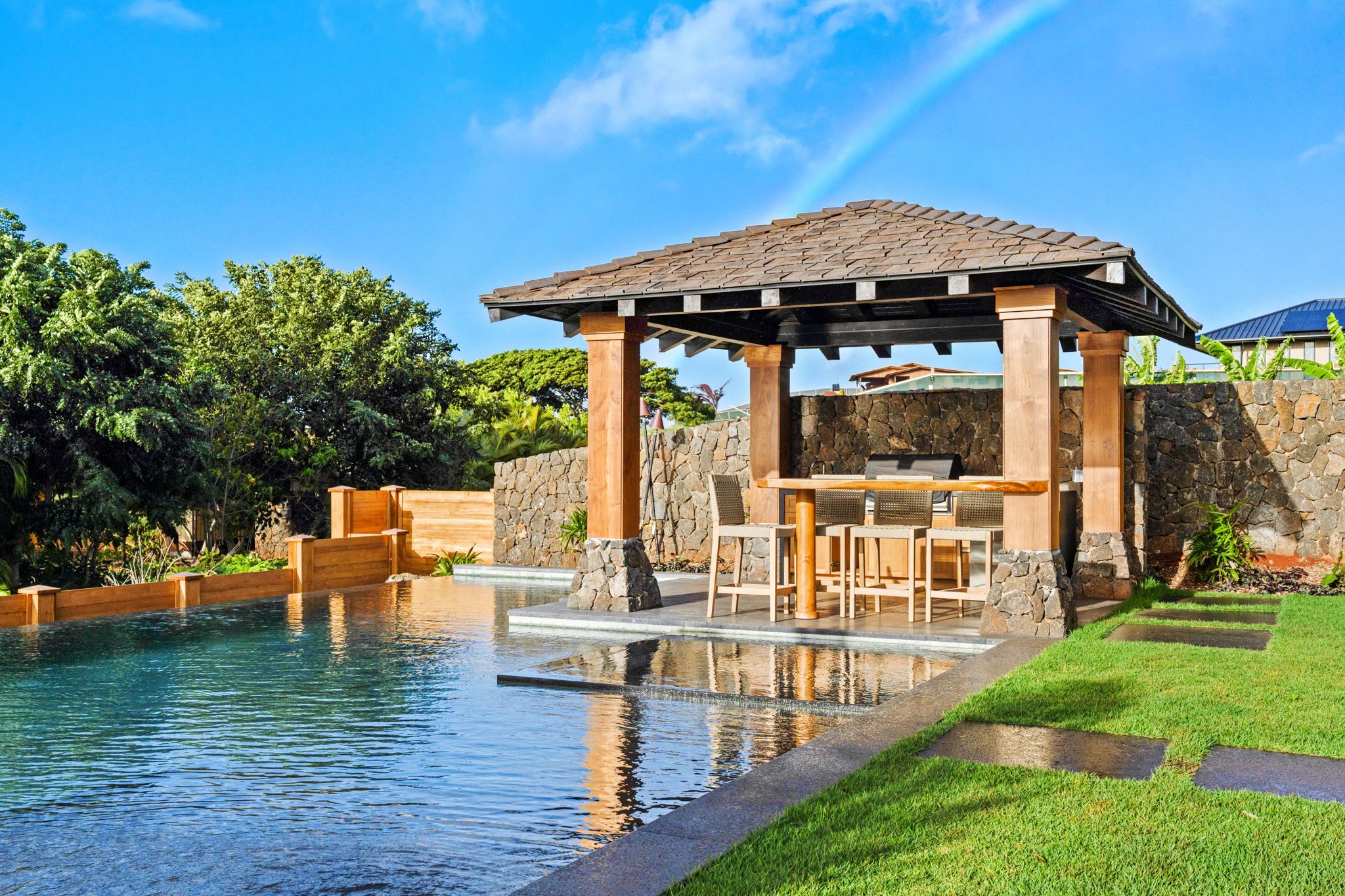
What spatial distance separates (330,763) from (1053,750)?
3320 mm

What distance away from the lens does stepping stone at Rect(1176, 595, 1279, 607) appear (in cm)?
1037

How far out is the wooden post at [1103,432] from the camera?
11.5 meters

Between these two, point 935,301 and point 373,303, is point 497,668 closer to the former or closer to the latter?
point 935,301

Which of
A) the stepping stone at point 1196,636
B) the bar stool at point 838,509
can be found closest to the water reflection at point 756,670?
the stepping stone at point 1196,636

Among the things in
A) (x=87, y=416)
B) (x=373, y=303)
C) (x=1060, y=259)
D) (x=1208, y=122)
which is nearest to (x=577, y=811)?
(x=1060, y=259)

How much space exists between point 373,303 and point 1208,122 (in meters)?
22.6

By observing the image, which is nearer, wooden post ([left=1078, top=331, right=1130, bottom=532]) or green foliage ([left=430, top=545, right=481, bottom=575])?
wooden post ([left=1078, top=331, right=1130, bottom=532])

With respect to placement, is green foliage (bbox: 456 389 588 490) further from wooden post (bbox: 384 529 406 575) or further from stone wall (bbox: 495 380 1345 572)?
stone wall (bbox: 495 380 1345 572)

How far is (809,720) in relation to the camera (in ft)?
19.7

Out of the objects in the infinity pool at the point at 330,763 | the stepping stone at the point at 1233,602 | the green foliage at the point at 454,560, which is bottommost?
the infinity pool at the point at 330,763

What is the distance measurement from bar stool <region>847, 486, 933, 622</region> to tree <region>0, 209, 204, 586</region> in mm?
8853

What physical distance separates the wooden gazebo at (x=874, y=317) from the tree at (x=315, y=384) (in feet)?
29.7

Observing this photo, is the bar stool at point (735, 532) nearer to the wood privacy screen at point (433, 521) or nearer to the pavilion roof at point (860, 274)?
the pavilion roof at point (860, 274)

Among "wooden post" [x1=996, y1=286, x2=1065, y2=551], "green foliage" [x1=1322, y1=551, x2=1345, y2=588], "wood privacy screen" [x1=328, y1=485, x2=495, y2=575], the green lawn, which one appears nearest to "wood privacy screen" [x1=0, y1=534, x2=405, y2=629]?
"wood privacy screen" [x1=328, y1=485, x2=495, y2=575]
